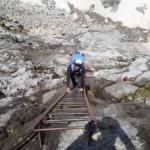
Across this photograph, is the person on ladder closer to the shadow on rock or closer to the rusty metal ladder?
the rusty metal ladder

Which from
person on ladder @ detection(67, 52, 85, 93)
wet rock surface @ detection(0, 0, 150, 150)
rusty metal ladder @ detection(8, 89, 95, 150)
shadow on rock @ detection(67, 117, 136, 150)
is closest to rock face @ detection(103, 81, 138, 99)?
wet rock surface @ detection(0, 0, 150, 150)

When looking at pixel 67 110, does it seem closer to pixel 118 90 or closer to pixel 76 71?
pixel 76 71

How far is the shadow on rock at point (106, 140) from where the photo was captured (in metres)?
7.03

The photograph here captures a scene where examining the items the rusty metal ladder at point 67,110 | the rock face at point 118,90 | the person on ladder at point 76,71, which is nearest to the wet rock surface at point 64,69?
the rock face at point 118,90

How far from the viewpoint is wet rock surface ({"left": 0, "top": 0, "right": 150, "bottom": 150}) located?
7801 millimetres

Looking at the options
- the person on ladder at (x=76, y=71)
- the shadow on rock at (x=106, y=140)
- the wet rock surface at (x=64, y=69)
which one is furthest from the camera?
the person on ladder at (x=76, y=71)

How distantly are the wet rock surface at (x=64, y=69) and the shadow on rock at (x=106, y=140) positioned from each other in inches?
0.8

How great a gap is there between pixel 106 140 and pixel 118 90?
6.56 m

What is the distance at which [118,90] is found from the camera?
44.7 ft

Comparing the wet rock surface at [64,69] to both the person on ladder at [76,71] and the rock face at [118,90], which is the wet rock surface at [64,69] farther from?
the person on ladder at [76,71]

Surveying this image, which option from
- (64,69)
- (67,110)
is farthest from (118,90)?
(64,69)

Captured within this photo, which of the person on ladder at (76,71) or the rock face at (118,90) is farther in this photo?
the rock face at (118,90)

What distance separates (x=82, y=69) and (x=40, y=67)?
322 inches

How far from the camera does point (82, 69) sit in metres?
11.3
